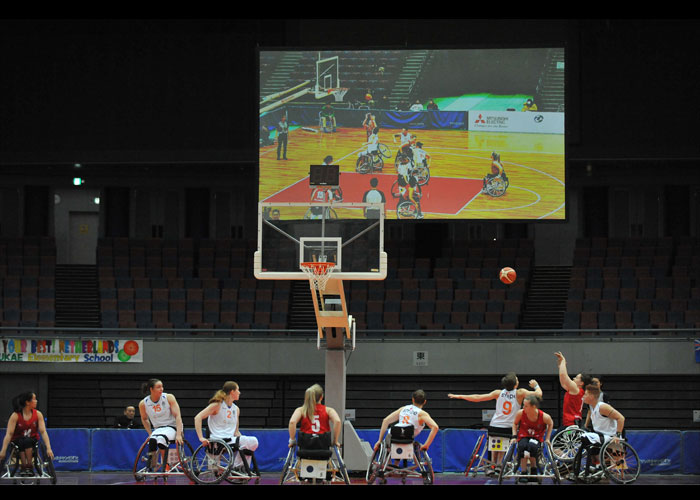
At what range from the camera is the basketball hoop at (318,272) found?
591 inches

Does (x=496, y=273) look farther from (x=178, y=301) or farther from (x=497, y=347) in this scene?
(x=178, y=301)

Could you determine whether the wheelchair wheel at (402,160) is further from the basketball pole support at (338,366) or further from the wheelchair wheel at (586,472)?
the wheelchair wheel at (586,472)

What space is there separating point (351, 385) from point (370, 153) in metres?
5.73

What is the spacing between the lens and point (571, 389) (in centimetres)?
1502

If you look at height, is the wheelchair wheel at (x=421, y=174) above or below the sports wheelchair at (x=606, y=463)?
above

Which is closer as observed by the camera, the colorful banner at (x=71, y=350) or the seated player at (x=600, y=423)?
the seated player at (x=600, y=423)

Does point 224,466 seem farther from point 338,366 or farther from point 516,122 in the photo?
point 516,122

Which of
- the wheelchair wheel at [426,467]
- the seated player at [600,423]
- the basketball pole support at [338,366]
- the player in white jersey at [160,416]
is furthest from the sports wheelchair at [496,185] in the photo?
the player in white jersey at [160,416]

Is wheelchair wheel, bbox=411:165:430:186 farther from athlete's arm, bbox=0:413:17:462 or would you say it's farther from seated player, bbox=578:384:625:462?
athlete's arm, bbox=0:413:17:462

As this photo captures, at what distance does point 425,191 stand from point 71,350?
8869 mm

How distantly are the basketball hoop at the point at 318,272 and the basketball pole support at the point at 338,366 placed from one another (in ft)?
0.31

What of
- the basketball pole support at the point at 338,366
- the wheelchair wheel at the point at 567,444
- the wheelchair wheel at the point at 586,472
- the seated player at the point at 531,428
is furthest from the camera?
the basketball pole support at the point at 338,366

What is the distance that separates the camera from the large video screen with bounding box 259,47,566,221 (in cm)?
2239

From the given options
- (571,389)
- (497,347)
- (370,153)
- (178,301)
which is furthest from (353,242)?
(178,301)
